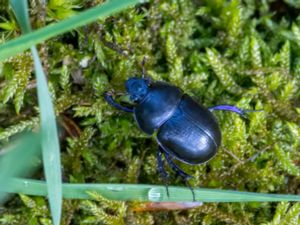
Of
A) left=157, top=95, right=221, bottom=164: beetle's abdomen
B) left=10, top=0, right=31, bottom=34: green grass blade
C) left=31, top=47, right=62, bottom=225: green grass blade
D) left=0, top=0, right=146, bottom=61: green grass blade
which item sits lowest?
left=157, top=95, right=221, bottom=164: beetle's abdomen

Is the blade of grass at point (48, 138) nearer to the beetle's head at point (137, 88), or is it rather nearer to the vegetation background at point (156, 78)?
the vegetation background at point (156, 78)

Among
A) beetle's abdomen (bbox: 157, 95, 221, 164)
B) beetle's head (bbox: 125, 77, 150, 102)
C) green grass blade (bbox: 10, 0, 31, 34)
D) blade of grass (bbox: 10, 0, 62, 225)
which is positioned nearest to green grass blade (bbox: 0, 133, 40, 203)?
blade of grass (bbox: 10, 0, 62, 225)

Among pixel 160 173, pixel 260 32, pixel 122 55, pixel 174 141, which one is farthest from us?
pixel 260 32

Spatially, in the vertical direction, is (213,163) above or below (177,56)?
below

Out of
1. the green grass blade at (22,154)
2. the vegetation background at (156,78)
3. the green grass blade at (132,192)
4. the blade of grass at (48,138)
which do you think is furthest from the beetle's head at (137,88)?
the green grass blade at (22,154)

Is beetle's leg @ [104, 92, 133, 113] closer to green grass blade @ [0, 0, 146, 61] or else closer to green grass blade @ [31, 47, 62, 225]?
green grass blade @ [31, 47, 62, 225]

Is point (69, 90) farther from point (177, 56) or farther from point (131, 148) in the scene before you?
point (177, 56)

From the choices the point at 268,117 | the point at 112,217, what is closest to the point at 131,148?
the point at 112,217
